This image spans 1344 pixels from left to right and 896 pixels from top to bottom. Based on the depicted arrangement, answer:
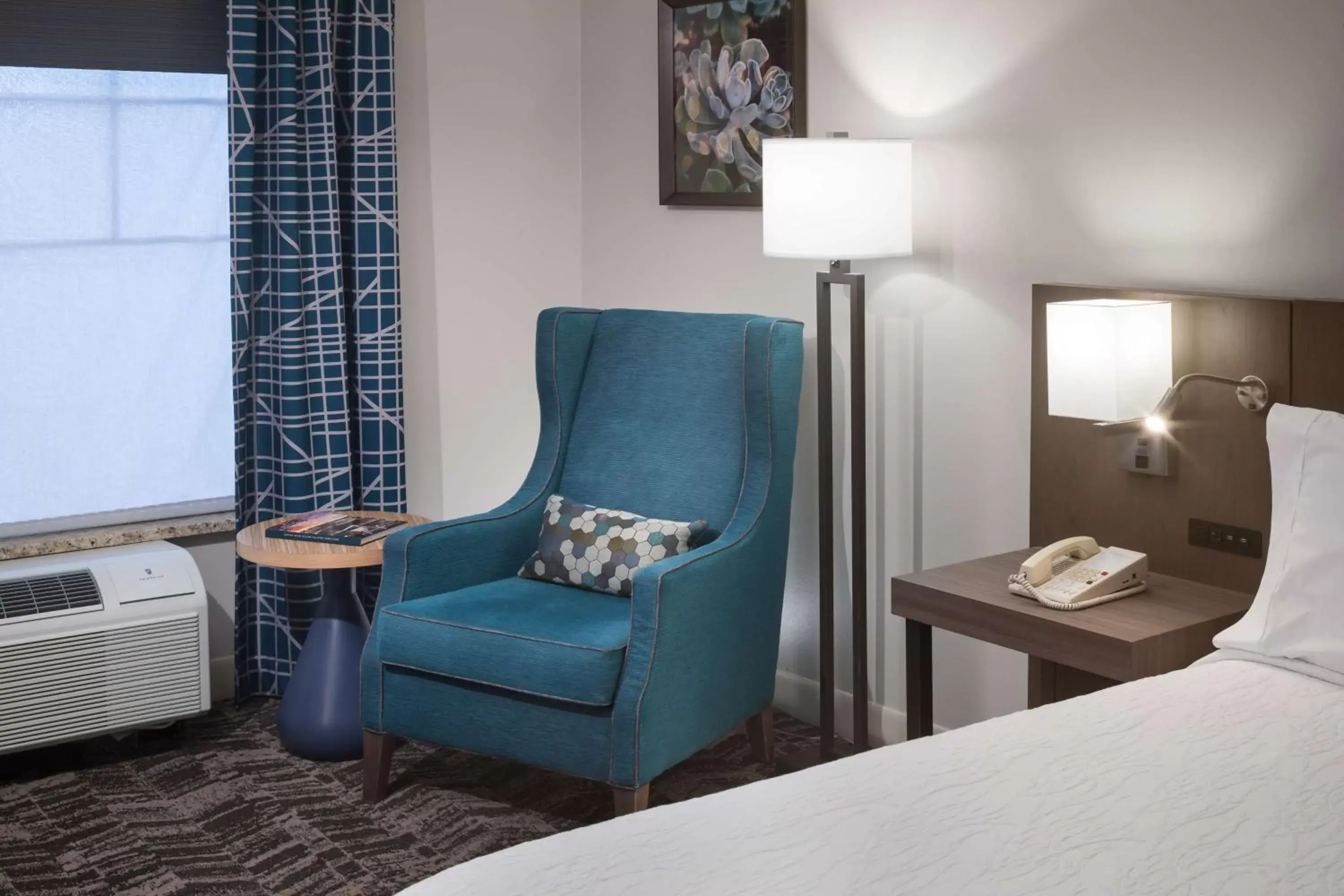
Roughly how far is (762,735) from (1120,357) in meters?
1.39

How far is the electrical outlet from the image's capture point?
8.40 ft

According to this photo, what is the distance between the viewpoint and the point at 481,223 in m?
4.34

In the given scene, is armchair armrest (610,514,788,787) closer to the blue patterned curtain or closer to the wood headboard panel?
the wood headboard panel

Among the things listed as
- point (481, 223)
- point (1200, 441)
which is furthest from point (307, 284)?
point (1200, 441)

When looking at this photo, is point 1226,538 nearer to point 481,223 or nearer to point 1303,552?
point 1303,552

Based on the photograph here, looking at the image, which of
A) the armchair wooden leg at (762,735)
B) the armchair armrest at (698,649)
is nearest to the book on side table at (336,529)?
the armchair armrest at (698,649)

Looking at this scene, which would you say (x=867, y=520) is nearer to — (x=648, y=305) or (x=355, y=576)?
(x=648, y=305)

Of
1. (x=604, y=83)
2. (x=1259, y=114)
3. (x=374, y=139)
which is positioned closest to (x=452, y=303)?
(x=374, y=139)

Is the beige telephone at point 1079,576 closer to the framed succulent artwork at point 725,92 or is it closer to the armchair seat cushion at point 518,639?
the armchair seat cushion at point 518,639

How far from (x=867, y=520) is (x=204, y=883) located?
6.01ft

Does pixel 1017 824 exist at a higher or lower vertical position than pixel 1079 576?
lower

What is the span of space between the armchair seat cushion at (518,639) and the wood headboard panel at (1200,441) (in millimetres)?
1024

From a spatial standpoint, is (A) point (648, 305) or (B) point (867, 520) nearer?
(B) point (867, 520)

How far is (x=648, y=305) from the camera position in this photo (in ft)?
14.0
